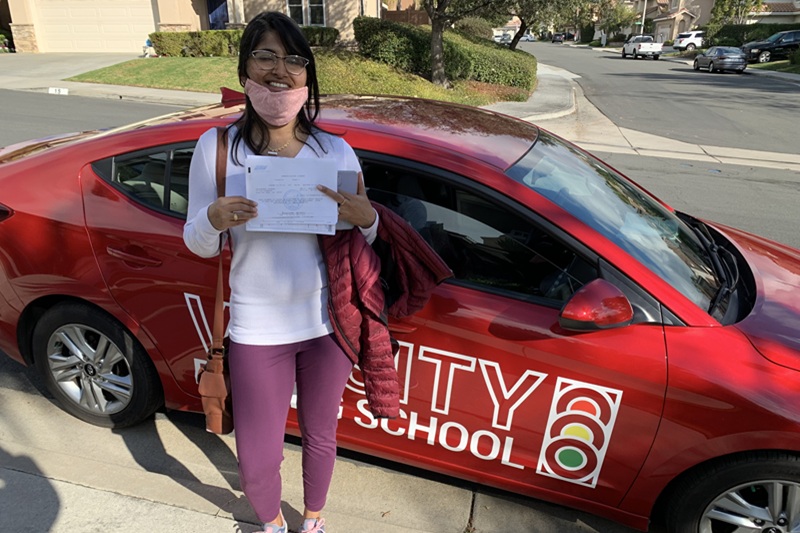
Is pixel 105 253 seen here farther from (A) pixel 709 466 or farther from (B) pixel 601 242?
(A) pixel 709 466

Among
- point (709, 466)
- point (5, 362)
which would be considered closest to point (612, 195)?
point (709, 466)

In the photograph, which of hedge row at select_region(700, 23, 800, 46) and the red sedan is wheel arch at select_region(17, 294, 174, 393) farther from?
hedge row at select_region(700, 23, 800, 46)

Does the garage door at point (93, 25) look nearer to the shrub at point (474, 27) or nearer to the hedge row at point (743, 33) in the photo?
the shrub at point (474, 27)

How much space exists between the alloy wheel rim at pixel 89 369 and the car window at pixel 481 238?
1.46 m

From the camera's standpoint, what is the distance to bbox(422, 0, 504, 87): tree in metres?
15.9

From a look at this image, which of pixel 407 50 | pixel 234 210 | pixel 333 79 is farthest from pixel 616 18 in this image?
pixel 234 210

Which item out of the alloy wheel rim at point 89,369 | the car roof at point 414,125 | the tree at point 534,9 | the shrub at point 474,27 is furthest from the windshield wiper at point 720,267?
the shrub at point 474,27

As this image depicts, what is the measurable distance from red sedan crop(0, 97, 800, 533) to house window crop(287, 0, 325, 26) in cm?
2122

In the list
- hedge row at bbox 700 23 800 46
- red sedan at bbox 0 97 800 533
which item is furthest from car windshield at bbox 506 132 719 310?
hedge row at bbox 700 23 800 46

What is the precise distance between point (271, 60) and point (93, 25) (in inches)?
1095

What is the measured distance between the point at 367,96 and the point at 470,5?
49.5 ft

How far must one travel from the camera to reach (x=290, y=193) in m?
1.56

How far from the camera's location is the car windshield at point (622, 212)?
86.4 inches

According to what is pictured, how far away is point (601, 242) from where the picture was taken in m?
2.09
